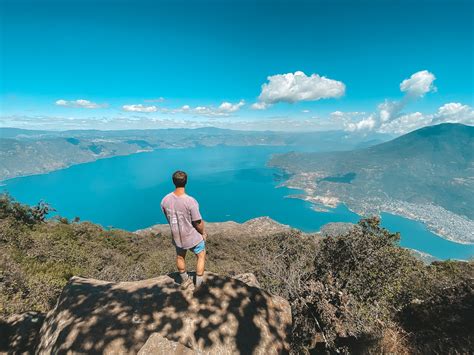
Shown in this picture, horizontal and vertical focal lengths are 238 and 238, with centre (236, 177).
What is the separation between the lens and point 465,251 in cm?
15488

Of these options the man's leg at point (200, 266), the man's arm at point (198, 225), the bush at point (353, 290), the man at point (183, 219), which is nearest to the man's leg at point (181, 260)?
the man at point (183, 219)

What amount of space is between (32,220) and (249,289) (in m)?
40.5

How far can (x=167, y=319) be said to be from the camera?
5691mm

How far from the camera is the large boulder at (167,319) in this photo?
512 centimetres

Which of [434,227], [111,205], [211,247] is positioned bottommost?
[434,227]

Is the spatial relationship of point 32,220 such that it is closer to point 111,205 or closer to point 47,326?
point 47,326

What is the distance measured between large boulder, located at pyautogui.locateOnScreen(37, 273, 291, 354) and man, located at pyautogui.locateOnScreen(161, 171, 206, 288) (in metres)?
1.00

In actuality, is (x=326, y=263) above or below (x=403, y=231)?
above

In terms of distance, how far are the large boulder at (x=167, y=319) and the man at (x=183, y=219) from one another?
3.29 ft

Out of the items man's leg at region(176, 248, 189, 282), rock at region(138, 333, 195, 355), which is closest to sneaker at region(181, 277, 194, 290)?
man's leg at region(176, 248, 189, 282)

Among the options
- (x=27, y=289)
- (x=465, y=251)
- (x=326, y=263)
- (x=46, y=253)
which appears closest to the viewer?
(x=27, y=289)

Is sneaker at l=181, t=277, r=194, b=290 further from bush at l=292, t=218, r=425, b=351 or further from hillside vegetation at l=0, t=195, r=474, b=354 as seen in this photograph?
bush at l=292, t=218, r=425, b=351

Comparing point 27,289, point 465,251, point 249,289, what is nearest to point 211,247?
point 27,289

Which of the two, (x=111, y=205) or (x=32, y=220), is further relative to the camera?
(x=111, y=205)
